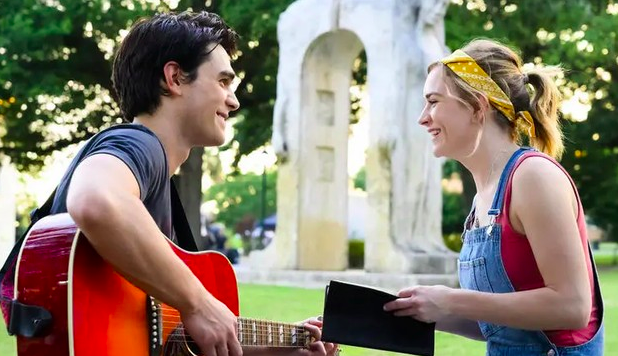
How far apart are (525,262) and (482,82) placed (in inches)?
20.3

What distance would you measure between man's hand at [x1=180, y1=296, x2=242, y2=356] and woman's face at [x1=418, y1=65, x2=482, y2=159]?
33.3 inches

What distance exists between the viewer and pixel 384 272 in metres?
16.2

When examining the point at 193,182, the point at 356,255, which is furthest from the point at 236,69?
the point at 356,255

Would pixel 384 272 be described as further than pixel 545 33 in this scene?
No

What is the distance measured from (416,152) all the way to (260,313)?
644cm

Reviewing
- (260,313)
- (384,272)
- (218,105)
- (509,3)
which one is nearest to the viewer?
(218,105)

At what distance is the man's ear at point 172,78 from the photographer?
9.18 feet

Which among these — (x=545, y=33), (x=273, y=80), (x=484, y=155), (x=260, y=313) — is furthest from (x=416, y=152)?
(x=484, y=155)

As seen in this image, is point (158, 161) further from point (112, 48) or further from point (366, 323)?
point (112, 48)

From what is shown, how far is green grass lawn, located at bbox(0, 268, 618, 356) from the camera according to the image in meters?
8.13

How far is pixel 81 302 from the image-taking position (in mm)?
2324

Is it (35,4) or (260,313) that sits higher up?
(35,4)

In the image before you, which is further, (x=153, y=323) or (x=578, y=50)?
(x=578, y=50)

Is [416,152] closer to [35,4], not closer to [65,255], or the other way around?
[35,4]
